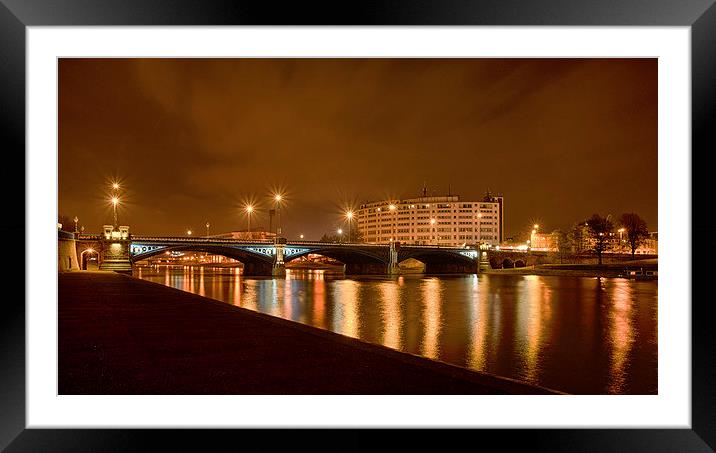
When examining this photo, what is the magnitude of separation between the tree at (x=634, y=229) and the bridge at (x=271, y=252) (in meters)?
14.7

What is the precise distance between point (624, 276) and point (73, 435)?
155 feet

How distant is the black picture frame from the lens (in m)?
3.04

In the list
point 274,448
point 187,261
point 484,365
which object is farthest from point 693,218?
point 187,261

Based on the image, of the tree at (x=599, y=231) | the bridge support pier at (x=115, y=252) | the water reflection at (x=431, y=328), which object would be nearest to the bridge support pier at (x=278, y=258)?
the bridge support pier at (x=115, y=252)

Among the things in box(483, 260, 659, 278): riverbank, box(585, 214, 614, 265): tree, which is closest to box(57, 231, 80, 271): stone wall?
box(483, 260, 659, 278): riverbank

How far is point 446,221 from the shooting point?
104 metres

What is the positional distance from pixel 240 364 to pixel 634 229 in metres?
53.4

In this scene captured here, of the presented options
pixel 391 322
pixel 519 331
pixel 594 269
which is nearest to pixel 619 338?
pixel 519 331

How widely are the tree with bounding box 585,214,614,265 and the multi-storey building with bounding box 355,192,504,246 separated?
4790 cm

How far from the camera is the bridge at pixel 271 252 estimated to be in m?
35.5

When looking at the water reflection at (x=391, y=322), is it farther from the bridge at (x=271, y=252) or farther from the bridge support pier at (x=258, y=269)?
the bridge support pier at (x=258, y=269)
